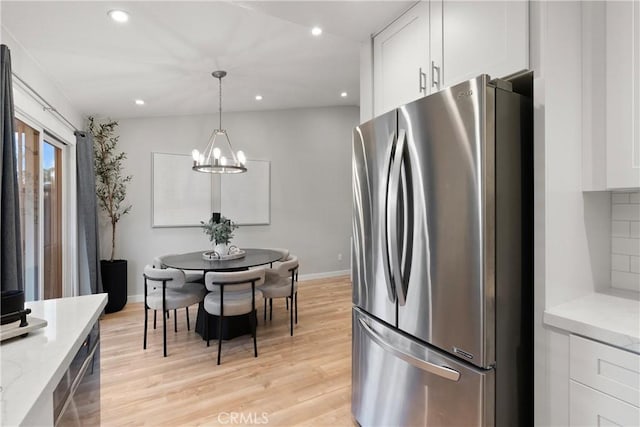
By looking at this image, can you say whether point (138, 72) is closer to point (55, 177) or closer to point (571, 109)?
point (55, 177)

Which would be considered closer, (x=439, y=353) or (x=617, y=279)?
(x=439, y=353)

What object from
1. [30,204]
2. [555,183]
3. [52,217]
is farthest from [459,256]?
[52,217]

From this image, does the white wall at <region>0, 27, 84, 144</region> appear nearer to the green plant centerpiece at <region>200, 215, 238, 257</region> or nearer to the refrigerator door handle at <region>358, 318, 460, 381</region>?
the green plant centerpiece at <region>200, 215, 238, 257</region>

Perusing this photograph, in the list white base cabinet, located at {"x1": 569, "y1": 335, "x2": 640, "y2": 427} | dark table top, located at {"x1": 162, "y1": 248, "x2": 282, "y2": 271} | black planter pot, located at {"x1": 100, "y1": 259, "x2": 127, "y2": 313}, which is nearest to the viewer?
white base cabinet, located at {"x1": 569, "y1": 335, "x2": 640, "y2": 427}

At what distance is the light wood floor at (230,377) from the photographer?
2.10 meters

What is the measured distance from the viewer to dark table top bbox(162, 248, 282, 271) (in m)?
3.13

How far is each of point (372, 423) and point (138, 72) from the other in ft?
11.4

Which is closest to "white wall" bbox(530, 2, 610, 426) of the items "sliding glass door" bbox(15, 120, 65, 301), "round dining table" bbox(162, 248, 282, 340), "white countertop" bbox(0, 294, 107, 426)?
"white countertop" bbox(0, 294, 107, 426)

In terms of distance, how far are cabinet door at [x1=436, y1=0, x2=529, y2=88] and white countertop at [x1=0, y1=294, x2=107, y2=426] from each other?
1.79 meters

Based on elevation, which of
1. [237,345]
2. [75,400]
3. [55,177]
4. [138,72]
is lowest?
[237,345]

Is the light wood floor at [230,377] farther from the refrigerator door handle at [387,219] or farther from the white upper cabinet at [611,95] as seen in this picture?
the white upper cabinet at [611,95]

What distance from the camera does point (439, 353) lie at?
1.37 meters

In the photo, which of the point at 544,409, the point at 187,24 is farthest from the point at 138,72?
the point at 544,409

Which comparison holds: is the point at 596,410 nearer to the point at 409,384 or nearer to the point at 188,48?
the point at 409,384
